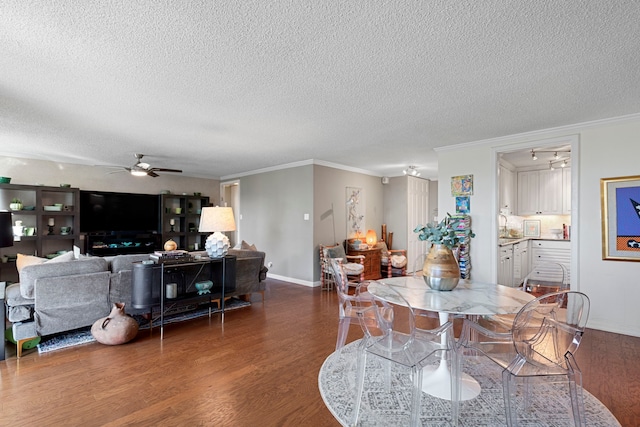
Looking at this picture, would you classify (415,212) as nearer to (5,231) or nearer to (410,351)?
(410,351)

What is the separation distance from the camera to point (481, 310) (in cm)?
179

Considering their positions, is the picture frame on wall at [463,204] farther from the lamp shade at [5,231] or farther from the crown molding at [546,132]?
the lamp shade at [5,231]

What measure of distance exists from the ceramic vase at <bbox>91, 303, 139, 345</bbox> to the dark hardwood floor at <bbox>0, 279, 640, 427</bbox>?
0.09 meters

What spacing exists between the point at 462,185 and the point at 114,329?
460cm

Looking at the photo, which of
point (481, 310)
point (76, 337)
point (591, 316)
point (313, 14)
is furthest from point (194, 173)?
point (591, 316)

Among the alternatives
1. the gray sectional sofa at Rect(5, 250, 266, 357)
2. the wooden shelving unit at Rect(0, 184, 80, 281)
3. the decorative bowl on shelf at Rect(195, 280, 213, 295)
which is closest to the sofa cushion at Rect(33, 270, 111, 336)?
the gray sectional sofa at Rect(5, 250, 266, 357)

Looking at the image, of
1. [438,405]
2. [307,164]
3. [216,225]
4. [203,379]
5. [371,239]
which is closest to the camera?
[438,405]

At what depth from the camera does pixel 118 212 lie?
6.43 meters

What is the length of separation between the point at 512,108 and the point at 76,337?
504 cm

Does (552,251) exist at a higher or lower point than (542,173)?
lower

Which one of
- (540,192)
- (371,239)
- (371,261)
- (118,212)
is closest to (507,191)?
(540,192)

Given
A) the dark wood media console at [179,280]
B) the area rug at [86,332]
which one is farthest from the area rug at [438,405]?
the area rug at [86,332]

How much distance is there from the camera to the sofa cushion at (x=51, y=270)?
9.42 ft

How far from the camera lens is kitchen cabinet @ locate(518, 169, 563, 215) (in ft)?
18.5
